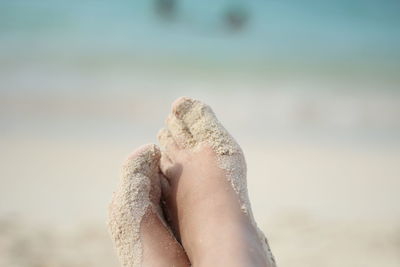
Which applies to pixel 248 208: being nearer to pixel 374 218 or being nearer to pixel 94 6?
pixel 374 218

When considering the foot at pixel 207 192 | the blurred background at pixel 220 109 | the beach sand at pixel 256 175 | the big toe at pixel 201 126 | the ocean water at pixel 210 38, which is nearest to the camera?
the foot at pixel 207 192

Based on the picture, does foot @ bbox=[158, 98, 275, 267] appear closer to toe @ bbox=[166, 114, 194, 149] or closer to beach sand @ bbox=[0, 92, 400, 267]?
toe @ bbox=[166, 114, 194, 149]

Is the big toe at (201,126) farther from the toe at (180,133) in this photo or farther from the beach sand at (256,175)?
the beach sand at (256,175)

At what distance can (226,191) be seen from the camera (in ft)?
3.89

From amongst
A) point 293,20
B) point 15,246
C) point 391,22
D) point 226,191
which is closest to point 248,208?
point 226,191

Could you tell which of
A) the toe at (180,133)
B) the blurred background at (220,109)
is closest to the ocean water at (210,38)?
the blurred background at (220,109)

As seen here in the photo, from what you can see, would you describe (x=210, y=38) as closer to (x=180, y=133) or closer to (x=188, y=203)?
(x=180, y=133)

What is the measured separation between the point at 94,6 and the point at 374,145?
8.06 ft

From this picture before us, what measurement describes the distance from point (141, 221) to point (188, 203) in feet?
0.34

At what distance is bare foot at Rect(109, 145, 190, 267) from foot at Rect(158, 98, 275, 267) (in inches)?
1.2

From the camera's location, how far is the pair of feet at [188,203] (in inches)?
43.0

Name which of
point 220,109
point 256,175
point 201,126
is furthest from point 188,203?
point 220,109

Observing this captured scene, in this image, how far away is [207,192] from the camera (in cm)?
120

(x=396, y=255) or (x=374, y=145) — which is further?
(x=374, y=145)
